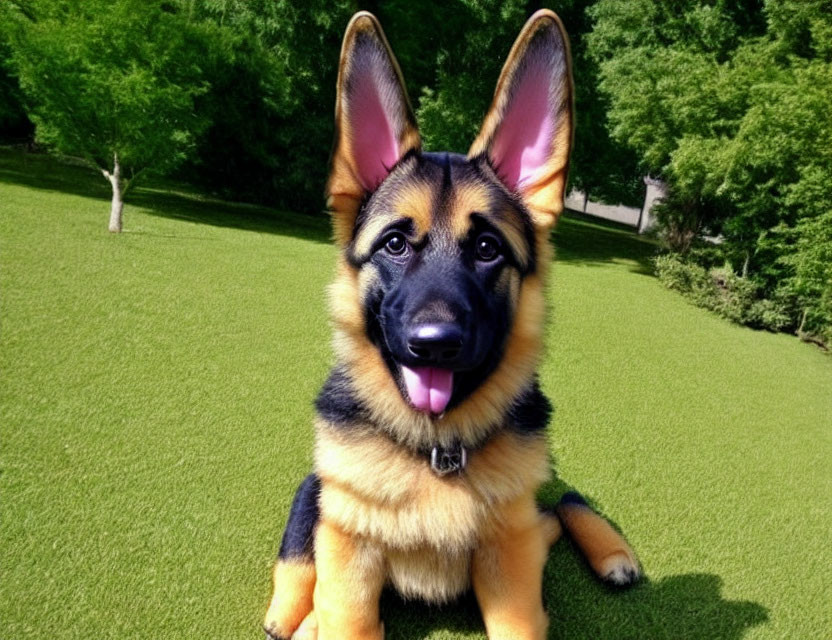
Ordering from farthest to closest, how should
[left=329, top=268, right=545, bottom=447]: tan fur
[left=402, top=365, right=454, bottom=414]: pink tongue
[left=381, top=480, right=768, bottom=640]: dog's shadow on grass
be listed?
1. [left=381, top=480, right=768, bottom=640]: dog's shadow on grass
2. [left=329, top=268, right=545, bottom=447]: tan fur
3. [left=402, top=365, right=454, bottom=414]: pink tongue

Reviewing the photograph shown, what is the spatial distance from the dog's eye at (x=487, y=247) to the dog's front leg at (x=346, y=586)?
109cm

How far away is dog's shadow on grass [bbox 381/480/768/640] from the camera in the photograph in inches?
93.7

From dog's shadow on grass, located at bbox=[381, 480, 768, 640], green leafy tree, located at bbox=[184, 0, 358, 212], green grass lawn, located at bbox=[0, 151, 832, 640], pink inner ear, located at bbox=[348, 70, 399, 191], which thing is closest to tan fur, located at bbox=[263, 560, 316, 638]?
green grass lawn, located at bbox=[0, 151, 832, 640]

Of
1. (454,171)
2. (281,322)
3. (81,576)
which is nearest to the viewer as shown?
(454,171)

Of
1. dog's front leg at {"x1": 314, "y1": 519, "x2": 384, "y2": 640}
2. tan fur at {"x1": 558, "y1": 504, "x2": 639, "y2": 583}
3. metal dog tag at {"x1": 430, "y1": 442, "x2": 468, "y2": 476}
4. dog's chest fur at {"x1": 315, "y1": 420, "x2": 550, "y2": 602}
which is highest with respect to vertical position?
metal dog tag at {"x1": 430, "y1": 442, "x2": 468, "y2": 476}

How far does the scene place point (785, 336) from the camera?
1096 centimetres

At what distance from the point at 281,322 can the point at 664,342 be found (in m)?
5.87

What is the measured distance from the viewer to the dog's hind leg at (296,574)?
2076 mm

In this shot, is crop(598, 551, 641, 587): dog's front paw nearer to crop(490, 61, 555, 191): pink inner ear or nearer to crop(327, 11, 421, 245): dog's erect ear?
crop(490, 61, 555, 191): pink inner ear

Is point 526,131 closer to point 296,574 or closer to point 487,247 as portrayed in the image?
point 487,247

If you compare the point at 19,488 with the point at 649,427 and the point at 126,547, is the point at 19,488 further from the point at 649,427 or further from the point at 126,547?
the point at 649,427

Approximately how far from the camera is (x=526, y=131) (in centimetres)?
199

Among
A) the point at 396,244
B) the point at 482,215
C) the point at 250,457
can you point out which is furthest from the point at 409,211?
the point at 250,457

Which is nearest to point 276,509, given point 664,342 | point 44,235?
point 664,342
